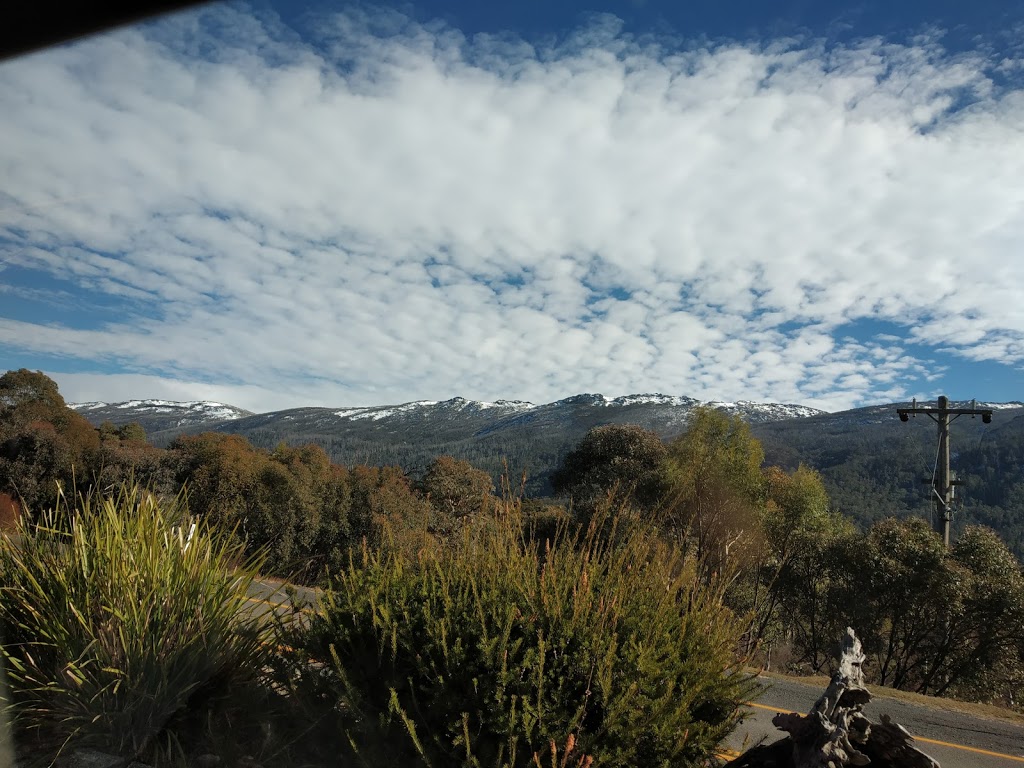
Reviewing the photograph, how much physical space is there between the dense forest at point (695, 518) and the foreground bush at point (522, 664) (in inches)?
16.4

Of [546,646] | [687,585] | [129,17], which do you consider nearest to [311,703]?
[546,646]

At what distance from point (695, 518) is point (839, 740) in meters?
17.9

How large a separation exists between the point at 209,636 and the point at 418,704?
4.64ft

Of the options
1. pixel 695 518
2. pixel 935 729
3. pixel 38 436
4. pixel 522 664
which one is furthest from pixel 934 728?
pixel 38 436

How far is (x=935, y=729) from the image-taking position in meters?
8.11

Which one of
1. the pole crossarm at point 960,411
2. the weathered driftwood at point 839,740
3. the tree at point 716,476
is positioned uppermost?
the pole crossarm at point 960,411

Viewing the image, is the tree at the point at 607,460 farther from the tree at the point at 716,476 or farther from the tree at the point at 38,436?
the tree at the point at 38,436

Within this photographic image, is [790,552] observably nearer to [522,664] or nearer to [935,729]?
[935,729]

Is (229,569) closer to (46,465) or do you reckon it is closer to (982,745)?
(982,745)

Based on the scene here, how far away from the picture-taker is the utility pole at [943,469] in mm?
17734

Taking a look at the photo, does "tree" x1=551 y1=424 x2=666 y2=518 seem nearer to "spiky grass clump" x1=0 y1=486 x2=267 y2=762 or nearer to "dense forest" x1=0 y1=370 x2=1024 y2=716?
"dense forest" x1=0 y1=370 x2=1024 y2=716

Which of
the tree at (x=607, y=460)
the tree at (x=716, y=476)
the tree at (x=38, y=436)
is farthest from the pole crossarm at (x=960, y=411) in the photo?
the tree at (x=38, y=436)

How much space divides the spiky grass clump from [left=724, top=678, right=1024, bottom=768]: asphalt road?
471cm

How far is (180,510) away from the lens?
4949mm
